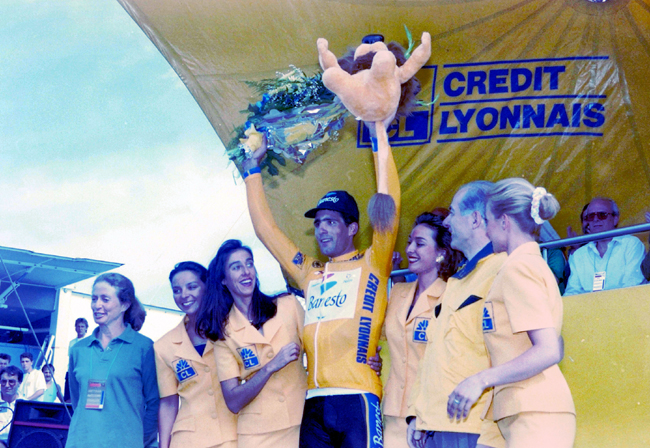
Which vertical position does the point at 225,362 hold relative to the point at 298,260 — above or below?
below

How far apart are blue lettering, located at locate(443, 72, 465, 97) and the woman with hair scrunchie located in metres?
2.82

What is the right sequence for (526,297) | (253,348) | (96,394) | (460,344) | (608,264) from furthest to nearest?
(608,264) < (96,394) < (253,348) < (460,344) < (526,297)

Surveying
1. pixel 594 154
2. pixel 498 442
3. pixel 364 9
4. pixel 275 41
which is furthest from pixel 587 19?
pixel 498 442

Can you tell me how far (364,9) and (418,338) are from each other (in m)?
2.86

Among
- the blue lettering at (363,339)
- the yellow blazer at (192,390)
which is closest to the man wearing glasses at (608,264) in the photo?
the blue lettering at (363,339)

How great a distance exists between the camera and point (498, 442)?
2.27 m

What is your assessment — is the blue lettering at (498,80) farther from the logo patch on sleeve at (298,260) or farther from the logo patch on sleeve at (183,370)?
the logo patch on sleeve at (183,370)

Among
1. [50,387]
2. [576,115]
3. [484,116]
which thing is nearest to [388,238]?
[484,116]

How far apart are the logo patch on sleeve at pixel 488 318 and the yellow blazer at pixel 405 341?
675 millimetres

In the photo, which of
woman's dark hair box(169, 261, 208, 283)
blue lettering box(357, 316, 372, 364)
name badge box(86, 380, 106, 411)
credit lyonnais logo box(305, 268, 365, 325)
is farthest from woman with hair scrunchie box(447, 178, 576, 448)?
→ name badge box(86, 380, 106, 411)

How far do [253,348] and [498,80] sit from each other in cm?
280

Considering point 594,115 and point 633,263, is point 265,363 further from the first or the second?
point 594,115

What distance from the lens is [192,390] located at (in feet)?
11.2

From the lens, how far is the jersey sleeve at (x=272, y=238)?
3441 mm
